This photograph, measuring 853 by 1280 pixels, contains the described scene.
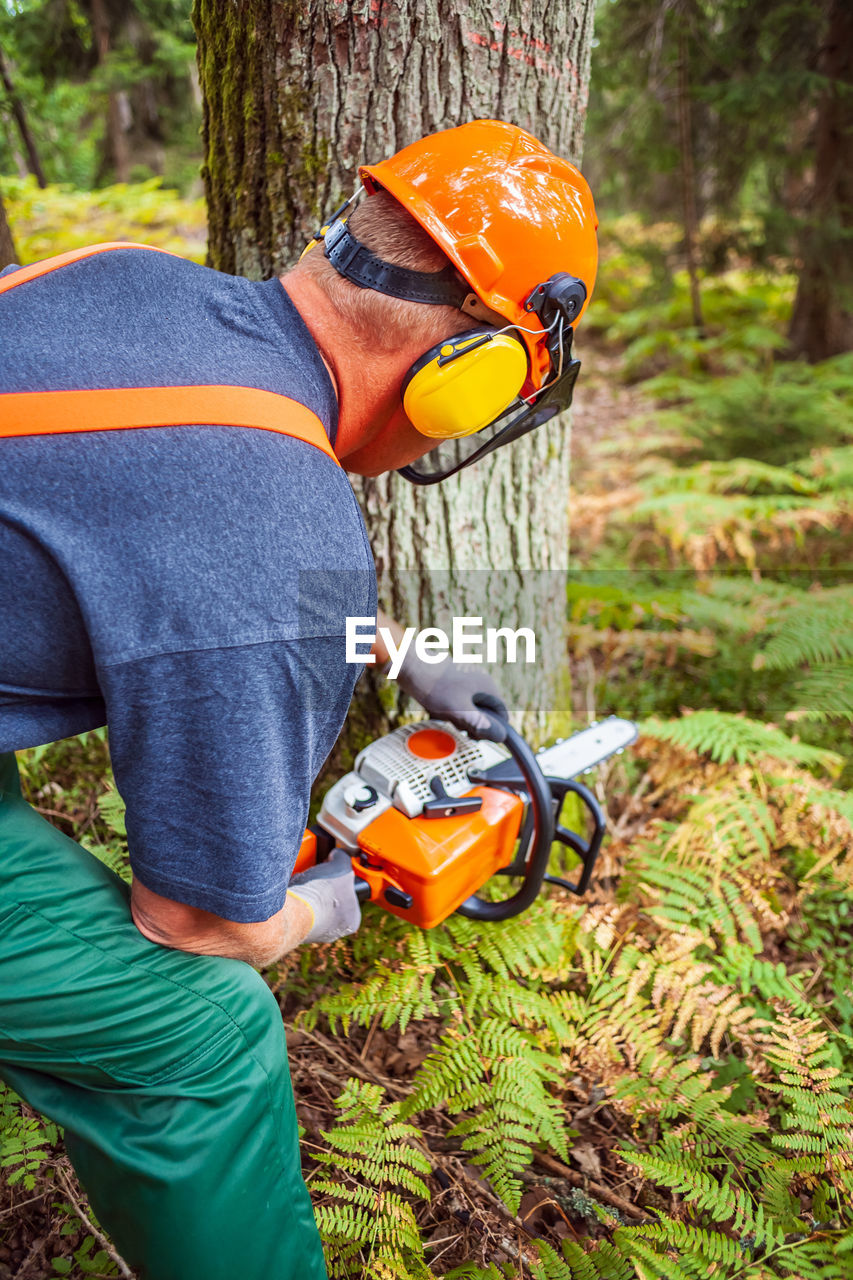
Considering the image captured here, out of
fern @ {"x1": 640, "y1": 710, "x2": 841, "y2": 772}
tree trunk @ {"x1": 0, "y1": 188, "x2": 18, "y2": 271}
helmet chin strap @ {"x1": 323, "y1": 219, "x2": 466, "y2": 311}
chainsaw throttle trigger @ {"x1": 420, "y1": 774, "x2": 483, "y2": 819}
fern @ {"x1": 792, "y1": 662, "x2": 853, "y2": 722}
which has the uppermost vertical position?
tree trunk @ {"x1": 0, "y1": 188, "x2": 18, "y2": 271}

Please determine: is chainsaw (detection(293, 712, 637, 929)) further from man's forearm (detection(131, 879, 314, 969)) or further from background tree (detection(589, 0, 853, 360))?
background tree (detection(589, 0, 853, 360))

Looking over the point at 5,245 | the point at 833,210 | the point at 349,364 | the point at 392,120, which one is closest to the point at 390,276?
the point at 349,364

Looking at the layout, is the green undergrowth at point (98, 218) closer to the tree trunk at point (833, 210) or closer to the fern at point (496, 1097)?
the tree trunk at point (833, 210)

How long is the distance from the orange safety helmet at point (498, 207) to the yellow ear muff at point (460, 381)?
0.25 ft

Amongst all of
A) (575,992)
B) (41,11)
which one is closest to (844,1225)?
(575,992)

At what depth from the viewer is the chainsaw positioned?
200 cm

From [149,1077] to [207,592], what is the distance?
0.97m

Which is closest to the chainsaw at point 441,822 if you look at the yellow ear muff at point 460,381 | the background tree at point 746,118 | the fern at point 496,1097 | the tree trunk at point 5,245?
the fern at point 496,1097

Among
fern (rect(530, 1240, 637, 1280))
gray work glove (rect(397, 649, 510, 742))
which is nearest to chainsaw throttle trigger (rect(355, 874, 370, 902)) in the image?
gray work glove (rect(397, 649, 510, 742))

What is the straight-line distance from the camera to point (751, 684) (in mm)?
3635

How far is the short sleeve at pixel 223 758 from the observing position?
1.19 meters

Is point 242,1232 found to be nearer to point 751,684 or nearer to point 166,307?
point 166,307

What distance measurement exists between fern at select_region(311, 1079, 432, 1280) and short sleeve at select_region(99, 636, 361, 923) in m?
0.84

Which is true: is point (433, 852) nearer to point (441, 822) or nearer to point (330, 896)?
point (441, 822)
